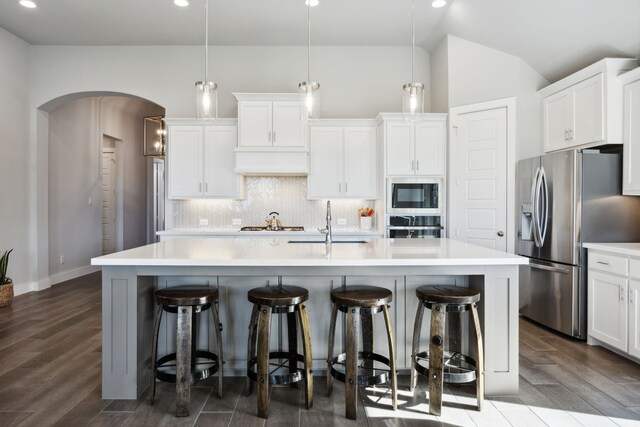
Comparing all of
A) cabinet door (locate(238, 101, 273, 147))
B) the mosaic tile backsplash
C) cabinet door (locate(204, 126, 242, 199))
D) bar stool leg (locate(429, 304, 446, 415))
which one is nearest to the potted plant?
the mosaic tile backsplash

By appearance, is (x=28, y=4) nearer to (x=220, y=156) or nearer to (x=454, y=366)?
(x=220, y=156)

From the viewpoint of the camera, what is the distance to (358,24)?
4734mm

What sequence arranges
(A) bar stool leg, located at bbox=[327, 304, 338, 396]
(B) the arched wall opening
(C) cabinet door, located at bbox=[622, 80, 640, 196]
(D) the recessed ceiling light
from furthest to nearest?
(B) the arched wall opening → (D) the recessed ceiling light → (C) cabinet door, located at bbox=[622, 80, 640, 196] → (A) bar stool leg, located at bbox=[327, 304, 338, 396]

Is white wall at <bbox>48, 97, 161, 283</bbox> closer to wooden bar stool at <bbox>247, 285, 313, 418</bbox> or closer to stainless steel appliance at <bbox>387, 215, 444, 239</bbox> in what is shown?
wooden bar stool at <bbox>247, 285, 313, 418</bbox>

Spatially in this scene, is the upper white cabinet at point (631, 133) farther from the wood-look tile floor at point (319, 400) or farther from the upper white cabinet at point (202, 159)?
the upper white cabinet at point (202, 159)

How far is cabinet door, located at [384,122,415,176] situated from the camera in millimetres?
4707

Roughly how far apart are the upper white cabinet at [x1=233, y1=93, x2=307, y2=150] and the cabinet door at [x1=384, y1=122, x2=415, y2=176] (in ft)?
3.47

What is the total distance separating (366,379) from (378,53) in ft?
15.0

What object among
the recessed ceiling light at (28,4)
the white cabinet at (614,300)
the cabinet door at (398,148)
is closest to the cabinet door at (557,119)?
the white cabinet at (614,300)

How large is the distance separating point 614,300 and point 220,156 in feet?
14.4

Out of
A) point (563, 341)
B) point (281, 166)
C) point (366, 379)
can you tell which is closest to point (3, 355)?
point (366, 379)

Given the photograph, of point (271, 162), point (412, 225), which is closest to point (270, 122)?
point (271, 162)

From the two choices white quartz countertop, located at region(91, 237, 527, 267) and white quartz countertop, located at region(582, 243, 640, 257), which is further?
white quartz countertop, located at region(582, 243, 640, 257)

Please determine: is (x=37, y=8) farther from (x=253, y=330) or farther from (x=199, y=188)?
(x=253, y=330)
